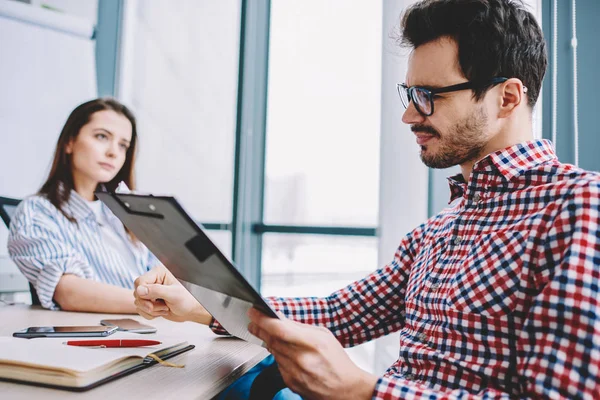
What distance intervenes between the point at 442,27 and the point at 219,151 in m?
2.53

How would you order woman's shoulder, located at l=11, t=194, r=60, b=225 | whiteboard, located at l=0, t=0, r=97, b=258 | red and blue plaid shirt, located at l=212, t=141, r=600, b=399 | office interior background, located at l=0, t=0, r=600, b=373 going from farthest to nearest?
office interior background, located at l=0, t=0, r=600, b=373 → whiteboard, located at l=0, t=0, r=97, b=258 → woman's shoulder, located at l=11, t=194, r=60, b=225 → red and blue plaid shirt, located at l=212, t=141, r=600, b=399

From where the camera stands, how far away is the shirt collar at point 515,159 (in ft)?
2.93

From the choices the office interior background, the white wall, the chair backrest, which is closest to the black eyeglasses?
the chair backrest

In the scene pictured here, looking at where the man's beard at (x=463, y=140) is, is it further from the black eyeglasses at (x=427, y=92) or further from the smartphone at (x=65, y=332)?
the smartphone at (x=65, y=332)

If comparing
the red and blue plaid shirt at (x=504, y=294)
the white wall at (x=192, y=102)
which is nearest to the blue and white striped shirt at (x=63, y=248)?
the red and blue plaid shirt at (x=504, y=294)

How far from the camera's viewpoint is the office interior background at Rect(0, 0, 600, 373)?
2.58 m

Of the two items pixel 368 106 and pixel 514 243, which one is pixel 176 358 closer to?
pixel 514 243

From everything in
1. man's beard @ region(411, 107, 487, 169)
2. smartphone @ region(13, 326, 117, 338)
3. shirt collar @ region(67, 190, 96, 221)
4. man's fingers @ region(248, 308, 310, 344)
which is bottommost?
smartphone @ region(13, 326, 117, 338)

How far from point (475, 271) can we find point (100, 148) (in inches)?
55.1

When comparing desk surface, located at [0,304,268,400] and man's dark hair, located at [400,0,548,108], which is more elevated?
man's dark hair, located at [400,0,548,108]

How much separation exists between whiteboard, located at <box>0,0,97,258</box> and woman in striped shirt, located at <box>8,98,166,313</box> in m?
0.89

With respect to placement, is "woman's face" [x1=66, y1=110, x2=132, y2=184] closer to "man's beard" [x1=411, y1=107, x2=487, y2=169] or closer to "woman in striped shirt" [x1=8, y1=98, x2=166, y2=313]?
"woman in striped shirt" [x1=8, y1=98, x2=166, y2=313]

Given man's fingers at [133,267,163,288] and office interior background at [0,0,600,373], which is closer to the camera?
man's fingers at [133,267,163,288]

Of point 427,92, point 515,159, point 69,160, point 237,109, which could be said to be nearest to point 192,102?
point 237,109
